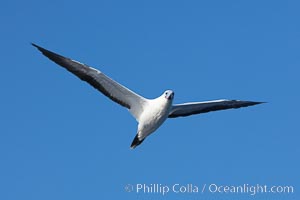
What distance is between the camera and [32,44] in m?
29.3

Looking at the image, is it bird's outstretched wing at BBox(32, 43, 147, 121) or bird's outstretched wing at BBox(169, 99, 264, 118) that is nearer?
bird's outstretched wing at BBox(32, 43, 147, 121)

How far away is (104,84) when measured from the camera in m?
30.3

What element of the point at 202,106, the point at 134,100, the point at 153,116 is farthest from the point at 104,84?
the point at 202,106

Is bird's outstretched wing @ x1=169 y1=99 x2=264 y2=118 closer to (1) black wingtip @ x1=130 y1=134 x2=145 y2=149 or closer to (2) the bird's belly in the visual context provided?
(2) the bird's belly

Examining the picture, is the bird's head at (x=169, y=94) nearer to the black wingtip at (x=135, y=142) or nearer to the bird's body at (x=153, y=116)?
the bird's body at (x=153, y=116)

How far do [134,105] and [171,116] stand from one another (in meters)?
1.60

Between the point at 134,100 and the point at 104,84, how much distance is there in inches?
46.0

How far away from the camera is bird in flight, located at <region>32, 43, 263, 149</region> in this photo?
29.8 m

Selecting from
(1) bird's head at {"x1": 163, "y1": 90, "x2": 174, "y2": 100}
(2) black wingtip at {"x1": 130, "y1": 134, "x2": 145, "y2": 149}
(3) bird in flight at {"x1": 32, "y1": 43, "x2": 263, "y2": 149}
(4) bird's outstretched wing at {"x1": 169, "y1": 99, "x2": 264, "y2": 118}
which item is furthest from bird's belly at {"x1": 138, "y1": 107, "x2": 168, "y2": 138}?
(4) bird's outstretched wing at {"x1": 169, "y1": 99, "x2": 264, "y2": 118}

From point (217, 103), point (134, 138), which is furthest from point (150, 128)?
point (217, 103)

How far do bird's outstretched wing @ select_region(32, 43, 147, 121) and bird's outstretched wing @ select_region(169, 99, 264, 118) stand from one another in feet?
4.35

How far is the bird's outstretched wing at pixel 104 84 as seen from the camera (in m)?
29.8

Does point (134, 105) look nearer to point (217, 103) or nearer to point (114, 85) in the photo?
point (114, 85)

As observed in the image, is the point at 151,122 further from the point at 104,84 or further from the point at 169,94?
the point at 104,84
